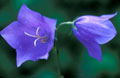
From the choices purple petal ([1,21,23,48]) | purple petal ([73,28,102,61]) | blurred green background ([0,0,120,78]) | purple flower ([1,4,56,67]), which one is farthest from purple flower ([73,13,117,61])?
blurred green background ([0,0,120,78])

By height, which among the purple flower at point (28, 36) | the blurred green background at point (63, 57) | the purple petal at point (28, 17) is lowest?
the blurred green background at point (63, 57)

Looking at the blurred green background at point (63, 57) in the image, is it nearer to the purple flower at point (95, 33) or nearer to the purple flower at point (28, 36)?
the purple flower at point (28, 36)

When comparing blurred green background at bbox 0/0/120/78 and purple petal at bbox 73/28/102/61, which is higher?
purple petal at bbox 73/28/102/61

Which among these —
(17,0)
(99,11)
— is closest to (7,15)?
(17,0)

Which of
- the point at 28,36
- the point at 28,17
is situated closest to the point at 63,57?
the point at 28,36

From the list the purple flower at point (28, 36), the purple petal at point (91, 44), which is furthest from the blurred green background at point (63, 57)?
the purple petal at point (91, 44)

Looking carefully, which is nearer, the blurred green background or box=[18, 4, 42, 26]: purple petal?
box=[18, 4, 42, 26]: purple petal

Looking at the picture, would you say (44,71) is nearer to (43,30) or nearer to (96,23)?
(43,30)

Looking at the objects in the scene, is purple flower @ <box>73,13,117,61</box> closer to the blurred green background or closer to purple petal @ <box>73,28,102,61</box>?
purple petal @ <box>73,28,102,61</box>
